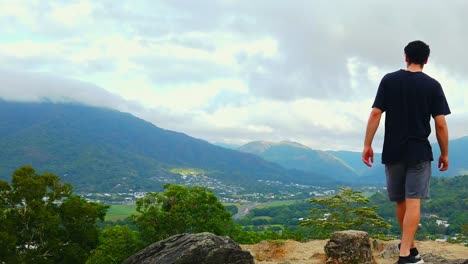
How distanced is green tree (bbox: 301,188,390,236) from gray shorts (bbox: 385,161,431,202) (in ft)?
58.2

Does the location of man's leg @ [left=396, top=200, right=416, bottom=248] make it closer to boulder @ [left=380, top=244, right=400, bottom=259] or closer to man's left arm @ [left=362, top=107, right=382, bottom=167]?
man's left arm @ [left=362, top=107, right=382, bottom=167]

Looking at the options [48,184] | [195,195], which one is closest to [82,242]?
[48,184]

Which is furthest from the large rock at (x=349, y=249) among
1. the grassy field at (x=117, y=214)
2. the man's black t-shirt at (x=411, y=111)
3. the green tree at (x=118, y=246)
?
the grassy field at (x=117, y=214)

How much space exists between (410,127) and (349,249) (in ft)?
16.3

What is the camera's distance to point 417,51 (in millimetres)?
7055

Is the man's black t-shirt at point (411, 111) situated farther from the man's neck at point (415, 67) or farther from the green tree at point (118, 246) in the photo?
the green tree at point (118, 246)

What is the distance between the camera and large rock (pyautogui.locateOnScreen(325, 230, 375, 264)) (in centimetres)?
1092

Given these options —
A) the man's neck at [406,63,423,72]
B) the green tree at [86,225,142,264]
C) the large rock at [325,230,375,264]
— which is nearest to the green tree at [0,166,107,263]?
the green tree at [86,225,142,264]

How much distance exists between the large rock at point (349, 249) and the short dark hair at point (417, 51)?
5374 millimetres

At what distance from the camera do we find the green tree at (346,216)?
81.5 ft

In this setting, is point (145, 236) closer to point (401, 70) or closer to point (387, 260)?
point (387, 260)

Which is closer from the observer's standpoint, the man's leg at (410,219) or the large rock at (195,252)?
the man's leg at (410,219)

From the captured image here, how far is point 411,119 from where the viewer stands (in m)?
6.94

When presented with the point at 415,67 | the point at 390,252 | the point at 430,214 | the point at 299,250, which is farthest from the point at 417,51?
the point at 430,214
